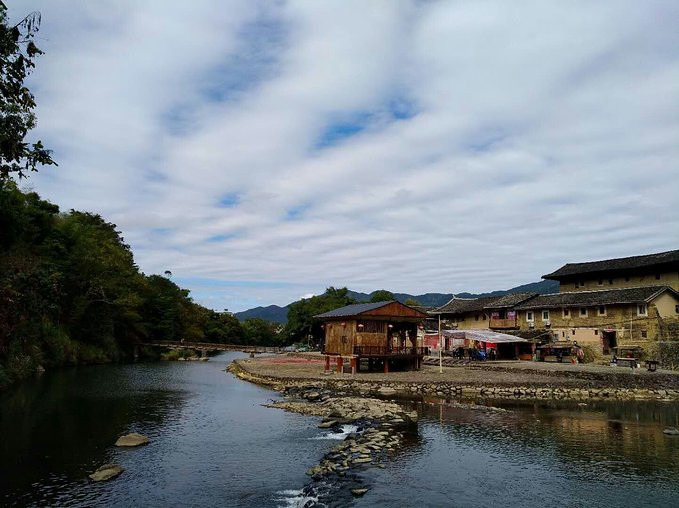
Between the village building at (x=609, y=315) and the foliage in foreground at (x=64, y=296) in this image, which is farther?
the village building at (x=609, y=315)

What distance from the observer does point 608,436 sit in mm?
21828

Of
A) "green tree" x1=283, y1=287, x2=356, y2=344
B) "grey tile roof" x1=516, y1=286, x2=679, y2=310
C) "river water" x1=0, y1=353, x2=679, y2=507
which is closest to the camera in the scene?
"river water" x1=0, y1=353, x2=679, y2=507

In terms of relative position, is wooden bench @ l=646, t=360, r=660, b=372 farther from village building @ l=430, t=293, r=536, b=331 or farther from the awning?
village building @ l=430, t=293, r=536, b=331

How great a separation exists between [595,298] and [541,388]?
17.9 m

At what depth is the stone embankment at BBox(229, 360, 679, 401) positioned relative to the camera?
32.7 meters

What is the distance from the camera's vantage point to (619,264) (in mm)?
50375

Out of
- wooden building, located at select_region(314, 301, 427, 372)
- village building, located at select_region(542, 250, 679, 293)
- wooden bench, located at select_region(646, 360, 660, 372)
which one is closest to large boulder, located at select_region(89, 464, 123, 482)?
wooden building, located at select_region(314, 301, 427, 372)

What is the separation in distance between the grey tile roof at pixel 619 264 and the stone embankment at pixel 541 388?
15.8 meters

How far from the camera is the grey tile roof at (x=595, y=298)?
143 ft

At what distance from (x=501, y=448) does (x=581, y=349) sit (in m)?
31.5

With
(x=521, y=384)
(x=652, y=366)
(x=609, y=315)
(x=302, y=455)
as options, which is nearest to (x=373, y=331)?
(x=521, y=384)

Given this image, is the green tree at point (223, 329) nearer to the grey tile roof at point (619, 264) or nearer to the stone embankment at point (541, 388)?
the grey tile roof at point (619, 264)

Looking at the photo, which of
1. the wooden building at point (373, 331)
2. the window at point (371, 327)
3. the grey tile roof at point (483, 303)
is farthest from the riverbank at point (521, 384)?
the grey tile roof at point (483, 303)

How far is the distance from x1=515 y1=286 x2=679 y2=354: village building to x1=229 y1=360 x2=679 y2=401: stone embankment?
9.95 metres
